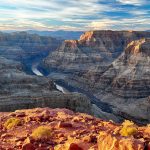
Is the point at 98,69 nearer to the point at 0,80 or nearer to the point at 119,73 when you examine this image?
the point at 119,73

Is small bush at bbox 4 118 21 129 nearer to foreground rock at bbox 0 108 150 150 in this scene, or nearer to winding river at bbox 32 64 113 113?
foreground rock at bbox 0 108 150 150

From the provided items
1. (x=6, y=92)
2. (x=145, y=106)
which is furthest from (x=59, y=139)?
(x=145, y=106)

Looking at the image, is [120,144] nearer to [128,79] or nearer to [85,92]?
[128,79]

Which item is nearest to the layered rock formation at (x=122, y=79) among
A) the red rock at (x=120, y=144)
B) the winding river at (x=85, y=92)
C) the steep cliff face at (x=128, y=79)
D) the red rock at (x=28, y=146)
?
the steep cliff face at (x=128, y=79)

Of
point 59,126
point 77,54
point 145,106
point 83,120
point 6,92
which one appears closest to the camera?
point 59,126

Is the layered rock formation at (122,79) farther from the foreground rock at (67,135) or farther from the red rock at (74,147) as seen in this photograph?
the red rock at (74,147)

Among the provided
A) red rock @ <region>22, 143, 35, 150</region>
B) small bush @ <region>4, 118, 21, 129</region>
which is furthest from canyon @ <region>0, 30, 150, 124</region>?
Result: red rock @ <region>22, 143, 35, 150</region>
